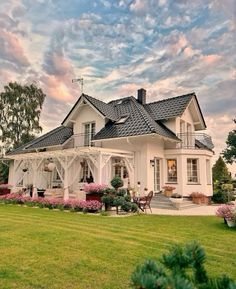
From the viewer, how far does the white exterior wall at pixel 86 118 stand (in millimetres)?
18192

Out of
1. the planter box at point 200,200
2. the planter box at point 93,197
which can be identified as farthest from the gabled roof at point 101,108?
the planter box at point 200,200

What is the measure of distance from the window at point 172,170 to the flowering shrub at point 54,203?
6.95 m

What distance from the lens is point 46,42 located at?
1382 cm

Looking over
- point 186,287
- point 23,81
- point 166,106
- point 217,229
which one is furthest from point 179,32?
point 23,81

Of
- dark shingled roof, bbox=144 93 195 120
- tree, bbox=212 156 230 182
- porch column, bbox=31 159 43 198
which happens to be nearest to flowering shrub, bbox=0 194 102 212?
porch column, bbox=31 159 43 198

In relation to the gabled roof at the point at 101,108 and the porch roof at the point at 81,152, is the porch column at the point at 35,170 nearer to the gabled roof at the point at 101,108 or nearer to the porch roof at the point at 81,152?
the porch roof at the point at 81,152

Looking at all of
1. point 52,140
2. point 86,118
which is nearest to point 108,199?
point 86,118

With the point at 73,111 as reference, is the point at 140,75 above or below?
above

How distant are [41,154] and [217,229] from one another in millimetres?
11262

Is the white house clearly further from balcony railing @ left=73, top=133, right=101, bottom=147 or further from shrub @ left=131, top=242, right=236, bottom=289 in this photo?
shrub @ left=131, top=242, right=236, bottom=289

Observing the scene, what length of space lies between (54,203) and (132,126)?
650 cm

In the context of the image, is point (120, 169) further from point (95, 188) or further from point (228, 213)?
point (228, 213)

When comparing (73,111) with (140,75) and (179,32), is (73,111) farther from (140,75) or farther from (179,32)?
(179,32)

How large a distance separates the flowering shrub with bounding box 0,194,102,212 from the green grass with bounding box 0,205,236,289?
351 centimetres
